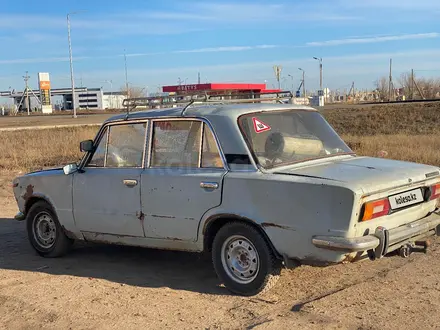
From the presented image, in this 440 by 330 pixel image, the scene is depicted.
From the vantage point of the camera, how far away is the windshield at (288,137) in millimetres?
4867

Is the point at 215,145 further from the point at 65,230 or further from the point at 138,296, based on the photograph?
the point at 65,230

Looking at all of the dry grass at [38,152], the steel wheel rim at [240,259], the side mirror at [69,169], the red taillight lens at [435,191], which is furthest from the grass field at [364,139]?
the side mirror at [69,169]

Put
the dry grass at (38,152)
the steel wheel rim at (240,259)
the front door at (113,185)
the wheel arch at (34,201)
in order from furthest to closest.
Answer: the dry grass at (38,152) < the wheel arch at (34,201) < the front door at (113,185) < the steel wheel rim at (240,259)

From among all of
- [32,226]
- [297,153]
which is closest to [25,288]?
[32,226]

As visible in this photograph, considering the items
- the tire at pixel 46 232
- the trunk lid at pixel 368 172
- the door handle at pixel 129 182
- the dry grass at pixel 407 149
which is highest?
the trunk lid at pixel 368 172

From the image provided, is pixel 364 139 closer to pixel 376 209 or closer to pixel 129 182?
pixel 129 182

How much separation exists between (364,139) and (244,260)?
18847 millimetres

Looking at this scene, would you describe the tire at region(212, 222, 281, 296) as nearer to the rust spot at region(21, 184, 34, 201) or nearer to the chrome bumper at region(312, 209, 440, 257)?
the chrome bumper at region(312, 209, 440, 257)

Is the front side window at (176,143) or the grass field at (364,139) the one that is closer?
the front side window at (176,143)

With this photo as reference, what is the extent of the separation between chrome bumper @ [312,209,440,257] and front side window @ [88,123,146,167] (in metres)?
2.31

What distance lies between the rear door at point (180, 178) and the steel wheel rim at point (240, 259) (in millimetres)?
371

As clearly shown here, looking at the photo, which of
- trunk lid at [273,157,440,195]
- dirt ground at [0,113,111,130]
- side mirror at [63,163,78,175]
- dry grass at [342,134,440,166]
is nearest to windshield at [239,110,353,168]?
trunk lid at [273,157,440,195]

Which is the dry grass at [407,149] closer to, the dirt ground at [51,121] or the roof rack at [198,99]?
the roof rack at [198,99]

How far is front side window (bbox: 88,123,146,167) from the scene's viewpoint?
18.5 feet
